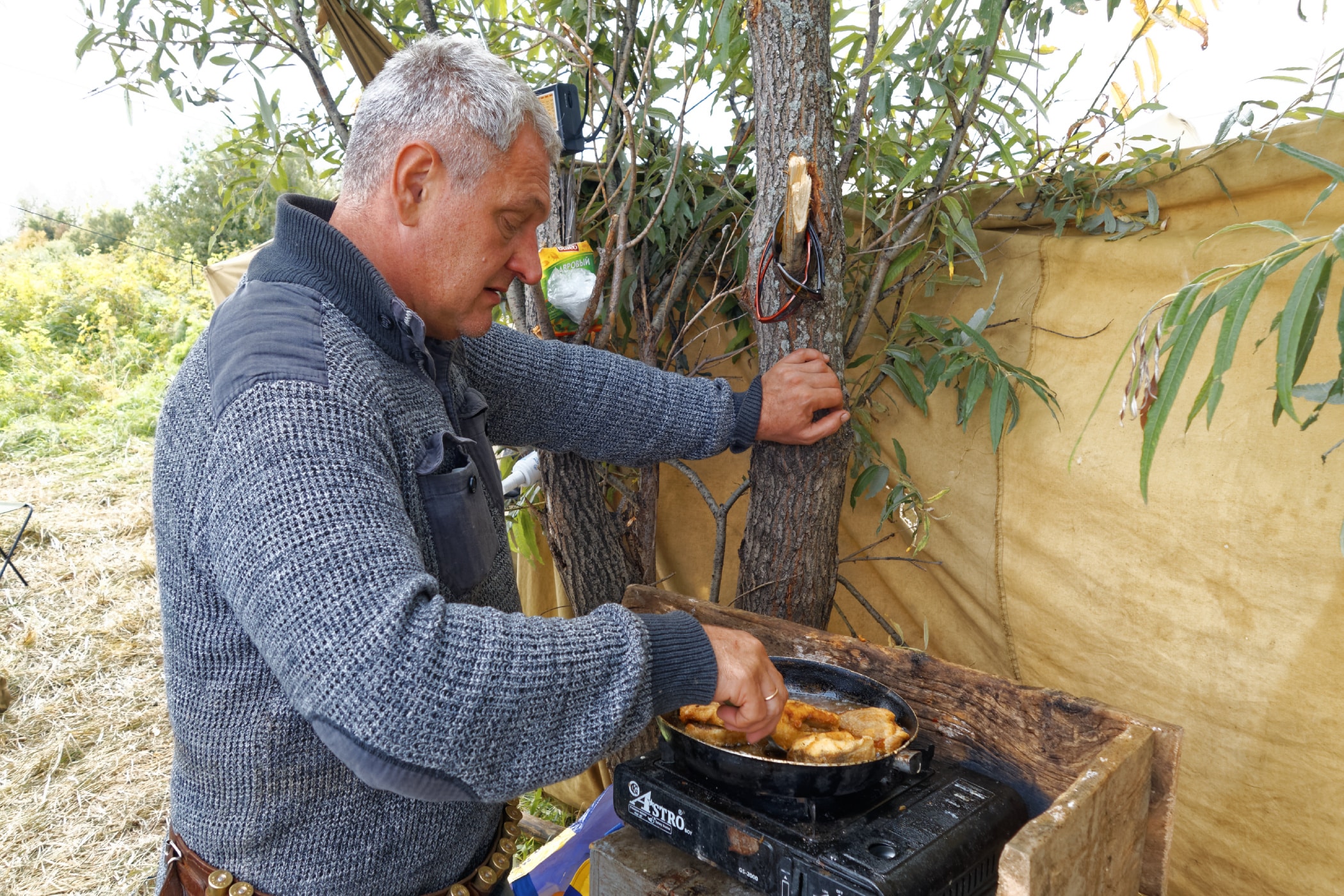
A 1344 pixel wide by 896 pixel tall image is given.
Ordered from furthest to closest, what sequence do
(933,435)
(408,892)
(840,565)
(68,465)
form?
(68,465), (840,565), (933,435), (408,892)

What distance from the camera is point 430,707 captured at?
2.97 feet

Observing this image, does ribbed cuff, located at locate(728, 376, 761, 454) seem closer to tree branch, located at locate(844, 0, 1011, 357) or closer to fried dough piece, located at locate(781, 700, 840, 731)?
tree branch, located at locate(844, 0, 1011, 357)

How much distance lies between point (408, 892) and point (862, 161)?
5.32 feet

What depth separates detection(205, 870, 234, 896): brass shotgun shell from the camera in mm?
1189

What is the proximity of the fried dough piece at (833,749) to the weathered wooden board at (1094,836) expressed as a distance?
0.24m

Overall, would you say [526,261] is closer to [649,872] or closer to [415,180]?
[415,180]

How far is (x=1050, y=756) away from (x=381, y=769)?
924 mm

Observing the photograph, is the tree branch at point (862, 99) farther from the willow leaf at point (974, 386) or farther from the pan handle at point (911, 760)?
the pan handle at point (911, 760)

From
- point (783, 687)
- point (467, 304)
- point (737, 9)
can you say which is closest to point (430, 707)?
point (783, 687)

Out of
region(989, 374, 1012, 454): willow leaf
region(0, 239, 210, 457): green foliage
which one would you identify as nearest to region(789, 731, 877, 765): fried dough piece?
region(989, 374, 1012, 454): willow leaf

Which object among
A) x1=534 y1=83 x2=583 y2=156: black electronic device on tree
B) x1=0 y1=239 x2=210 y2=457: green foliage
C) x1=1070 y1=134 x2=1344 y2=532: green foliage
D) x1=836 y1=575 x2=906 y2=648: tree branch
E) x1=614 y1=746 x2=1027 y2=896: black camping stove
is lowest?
x1=0 y1=239 x2=210 y2=457: green foliage

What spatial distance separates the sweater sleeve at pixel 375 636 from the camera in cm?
89

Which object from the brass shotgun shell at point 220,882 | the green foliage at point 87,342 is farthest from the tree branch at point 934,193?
the green foliage at point 87,342

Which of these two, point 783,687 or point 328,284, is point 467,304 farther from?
point 783,687
